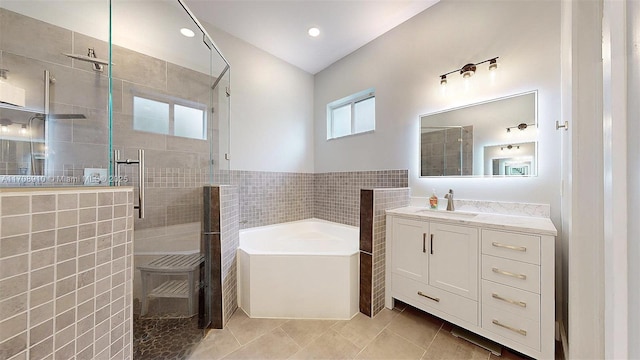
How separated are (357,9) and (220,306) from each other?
2.99 meters

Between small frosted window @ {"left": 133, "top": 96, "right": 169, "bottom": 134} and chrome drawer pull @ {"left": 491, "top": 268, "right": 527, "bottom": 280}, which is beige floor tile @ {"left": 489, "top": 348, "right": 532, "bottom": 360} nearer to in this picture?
chrome drawer pull @ {"left": 491, "top": 268, "right": 527, "bottom": 280}

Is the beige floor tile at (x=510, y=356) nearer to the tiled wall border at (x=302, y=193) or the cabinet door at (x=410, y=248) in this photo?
the cabinet door at (x=410, y=248)

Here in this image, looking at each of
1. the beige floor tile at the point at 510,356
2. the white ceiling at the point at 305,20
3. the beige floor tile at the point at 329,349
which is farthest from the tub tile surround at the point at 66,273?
the white ceiling at the point at 305,20

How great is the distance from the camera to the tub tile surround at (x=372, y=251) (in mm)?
1775

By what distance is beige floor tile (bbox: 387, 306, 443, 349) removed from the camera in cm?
151

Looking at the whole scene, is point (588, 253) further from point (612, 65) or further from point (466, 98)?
point (466, 98)

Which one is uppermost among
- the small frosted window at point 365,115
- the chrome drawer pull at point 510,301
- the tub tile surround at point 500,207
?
the small frosted window at point 365,115

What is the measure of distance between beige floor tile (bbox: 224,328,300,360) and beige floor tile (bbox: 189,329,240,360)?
0.20ft

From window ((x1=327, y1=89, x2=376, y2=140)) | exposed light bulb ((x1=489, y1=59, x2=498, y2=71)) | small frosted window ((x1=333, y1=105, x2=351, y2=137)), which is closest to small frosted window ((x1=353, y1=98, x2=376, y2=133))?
window ((x1=327, y1=89, x2=376, y2=140))

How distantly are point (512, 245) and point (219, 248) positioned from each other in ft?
6.71

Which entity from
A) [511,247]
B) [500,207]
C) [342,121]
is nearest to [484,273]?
[511,247]

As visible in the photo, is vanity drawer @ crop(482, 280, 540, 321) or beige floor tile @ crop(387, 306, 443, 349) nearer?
vanity drawer @ crop(482, 280, 540, 321)

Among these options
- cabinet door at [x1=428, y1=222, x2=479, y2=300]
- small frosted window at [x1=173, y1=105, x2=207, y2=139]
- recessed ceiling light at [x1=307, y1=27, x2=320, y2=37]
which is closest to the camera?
cabinet door at [x1=428, y1=222, x2=479, y2=300]

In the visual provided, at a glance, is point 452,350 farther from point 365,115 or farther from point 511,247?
Answer: point 365,115
